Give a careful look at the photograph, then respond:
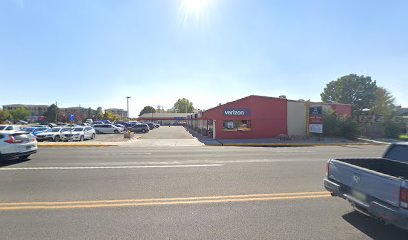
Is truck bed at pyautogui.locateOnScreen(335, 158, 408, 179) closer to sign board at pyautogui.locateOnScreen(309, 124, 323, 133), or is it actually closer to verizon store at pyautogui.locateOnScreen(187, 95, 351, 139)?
sign board at pyautogui.locateOnScreen(309, 124, 323, 133)

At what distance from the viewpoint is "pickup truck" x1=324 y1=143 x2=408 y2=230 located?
3.78 metres

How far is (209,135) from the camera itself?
33500 mm

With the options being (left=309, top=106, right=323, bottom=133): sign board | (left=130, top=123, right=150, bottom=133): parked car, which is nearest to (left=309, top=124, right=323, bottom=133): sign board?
(left=309, top=106, right=323, bottom=133): sign board

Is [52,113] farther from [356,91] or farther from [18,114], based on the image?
[356,91]

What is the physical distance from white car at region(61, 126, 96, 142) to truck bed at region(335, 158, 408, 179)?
26.6 m

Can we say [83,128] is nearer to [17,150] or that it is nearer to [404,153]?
[17,150]

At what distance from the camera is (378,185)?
4.16 metres

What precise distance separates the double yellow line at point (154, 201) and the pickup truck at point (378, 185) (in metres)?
1.19

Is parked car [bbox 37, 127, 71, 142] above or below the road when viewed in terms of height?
above

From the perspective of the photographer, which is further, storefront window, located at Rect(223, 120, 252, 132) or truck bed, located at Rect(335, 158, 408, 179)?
storefront window, located at Rect(223, 120, 252, 132)

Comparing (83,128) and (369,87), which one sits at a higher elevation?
(369,87)

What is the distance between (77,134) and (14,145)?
1671 centimetres

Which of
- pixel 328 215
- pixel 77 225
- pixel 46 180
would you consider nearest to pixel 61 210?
pixel 77 225

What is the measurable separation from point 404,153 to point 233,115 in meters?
24.8
